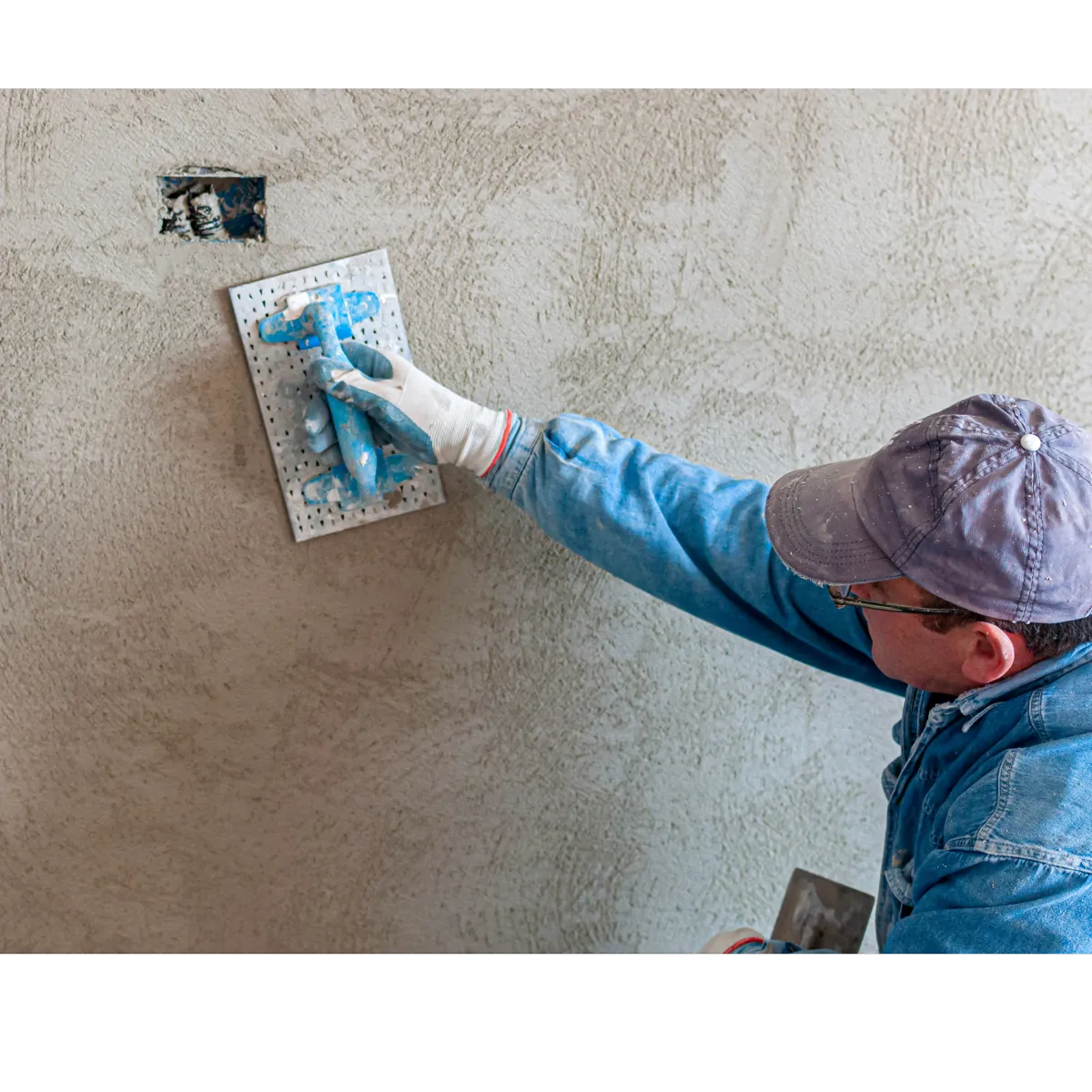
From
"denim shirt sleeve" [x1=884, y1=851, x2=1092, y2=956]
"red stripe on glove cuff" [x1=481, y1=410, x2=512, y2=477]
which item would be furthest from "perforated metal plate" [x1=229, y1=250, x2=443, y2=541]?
"denim shirt sleeve" [x1=884, y1=851, x2=1092, y2=956]

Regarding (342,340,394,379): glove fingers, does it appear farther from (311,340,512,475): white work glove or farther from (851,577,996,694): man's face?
(851,577,996,694): man's face

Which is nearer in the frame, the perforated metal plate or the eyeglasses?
the eyeglasses

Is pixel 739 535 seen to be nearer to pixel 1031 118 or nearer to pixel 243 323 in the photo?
pixel 243 323

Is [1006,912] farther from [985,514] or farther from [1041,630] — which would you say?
[985,514]

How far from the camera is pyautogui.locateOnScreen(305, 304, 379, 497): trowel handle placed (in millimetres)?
1494

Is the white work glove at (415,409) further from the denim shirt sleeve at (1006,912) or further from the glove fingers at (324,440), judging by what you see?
the denim shirt sleeve at (1006,912)

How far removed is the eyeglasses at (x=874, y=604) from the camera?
1.18 m

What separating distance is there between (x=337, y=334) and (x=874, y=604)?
3.00 feet

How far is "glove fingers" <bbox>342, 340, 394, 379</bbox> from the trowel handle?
0.01 metres

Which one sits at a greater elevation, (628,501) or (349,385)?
(349,385)

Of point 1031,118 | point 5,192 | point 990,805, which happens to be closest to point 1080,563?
point 990,805

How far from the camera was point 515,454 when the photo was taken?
4.92 feet

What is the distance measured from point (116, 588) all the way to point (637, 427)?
3.02 feet

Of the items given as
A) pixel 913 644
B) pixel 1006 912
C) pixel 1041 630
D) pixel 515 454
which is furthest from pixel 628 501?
pixel 1006 912
